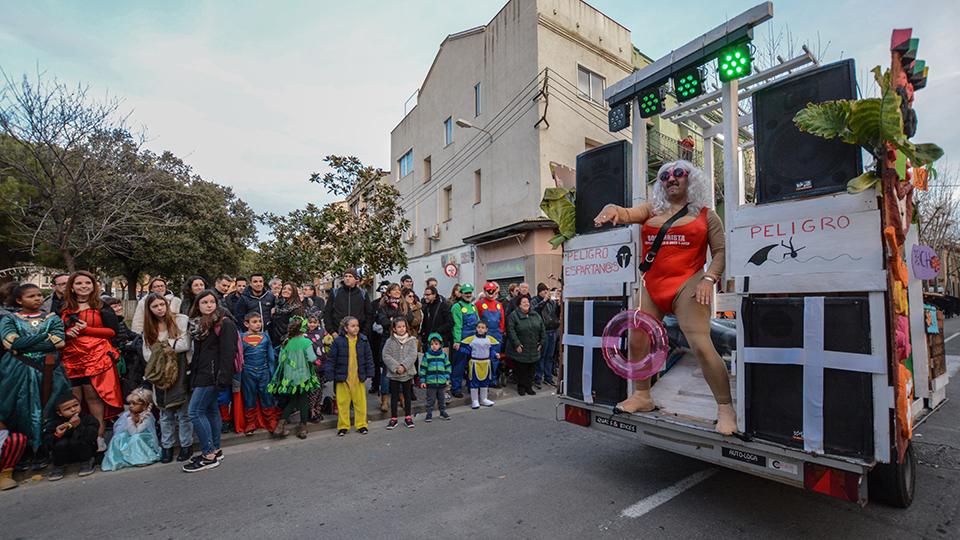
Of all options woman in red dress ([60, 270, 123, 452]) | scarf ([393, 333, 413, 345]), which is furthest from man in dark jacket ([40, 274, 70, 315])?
scarf ([393, 333, 413, 345])

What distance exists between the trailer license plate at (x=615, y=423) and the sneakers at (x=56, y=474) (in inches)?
210

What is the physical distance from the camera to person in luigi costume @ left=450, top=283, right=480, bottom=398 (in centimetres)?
782

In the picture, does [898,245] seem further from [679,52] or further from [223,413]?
[223,413]

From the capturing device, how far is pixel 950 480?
13.3ft

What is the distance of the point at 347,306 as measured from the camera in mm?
7496

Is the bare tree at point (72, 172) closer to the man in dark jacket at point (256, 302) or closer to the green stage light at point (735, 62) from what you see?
the man in dark jacket at point (256, 302)

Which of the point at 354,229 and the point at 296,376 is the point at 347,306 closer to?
the point at 296,376

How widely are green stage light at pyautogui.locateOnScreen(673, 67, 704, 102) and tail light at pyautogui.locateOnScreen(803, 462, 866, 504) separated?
2.94m

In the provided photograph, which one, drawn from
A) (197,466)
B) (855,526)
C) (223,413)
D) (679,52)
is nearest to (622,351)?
(855,526)

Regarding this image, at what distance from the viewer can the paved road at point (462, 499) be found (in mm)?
3289

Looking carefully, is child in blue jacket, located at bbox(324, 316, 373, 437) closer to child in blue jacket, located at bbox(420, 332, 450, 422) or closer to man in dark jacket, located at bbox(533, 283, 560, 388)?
child in blue jacket, located at bbox(420, 332, 450, 422)

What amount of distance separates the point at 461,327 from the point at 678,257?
4.68 meters

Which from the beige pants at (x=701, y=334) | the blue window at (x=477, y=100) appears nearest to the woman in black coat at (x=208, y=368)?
the beige pants at (x=701, y=334)

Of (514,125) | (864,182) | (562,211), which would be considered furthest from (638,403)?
(514,125)
